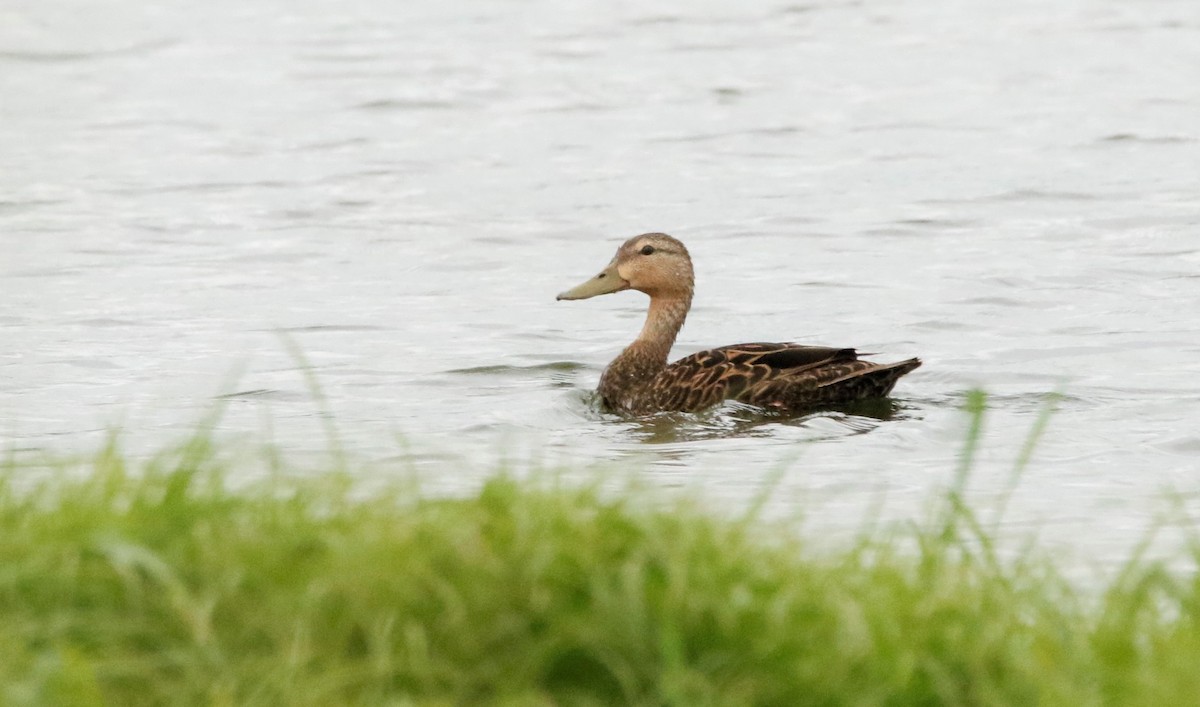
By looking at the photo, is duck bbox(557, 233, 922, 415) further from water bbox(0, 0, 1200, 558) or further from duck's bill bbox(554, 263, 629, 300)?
water bbox(0, 0, 1200, 558)

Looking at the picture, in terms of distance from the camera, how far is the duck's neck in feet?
38.1

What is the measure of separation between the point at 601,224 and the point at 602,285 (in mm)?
4455

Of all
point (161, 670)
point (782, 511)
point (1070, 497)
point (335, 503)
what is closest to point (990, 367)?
point (1070, 497)

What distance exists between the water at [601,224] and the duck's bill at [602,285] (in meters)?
0.54

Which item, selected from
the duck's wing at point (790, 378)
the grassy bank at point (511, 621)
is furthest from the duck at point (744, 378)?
the grassy bank at point (511, 621)

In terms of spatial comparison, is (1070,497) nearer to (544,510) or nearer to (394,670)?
(544,510)

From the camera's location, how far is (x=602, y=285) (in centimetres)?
1217

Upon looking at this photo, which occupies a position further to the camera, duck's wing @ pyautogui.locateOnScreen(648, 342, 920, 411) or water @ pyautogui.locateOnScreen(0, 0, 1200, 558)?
duck's wing @ pyautogui.locateOnScreen(648, 342, 920, 411)

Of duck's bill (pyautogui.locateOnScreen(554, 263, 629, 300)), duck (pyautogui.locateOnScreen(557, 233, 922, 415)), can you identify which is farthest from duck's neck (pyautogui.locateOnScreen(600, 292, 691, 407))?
duck's bill (pyautogui.locateOnScreen(554, 263, 629, 300))

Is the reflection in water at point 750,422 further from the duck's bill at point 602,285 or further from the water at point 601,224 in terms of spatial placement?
the duck's bill at point 602,285

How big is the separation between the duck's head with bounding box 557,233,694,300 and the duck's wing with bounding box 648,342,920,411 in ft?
4.25

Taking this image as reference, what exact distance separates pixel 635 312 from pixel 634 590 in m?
10.4

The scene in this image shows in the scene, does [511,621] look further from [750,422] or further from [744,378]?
[744,378]

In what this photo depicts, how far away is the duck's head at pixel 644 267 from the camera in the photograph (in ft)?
40.0
